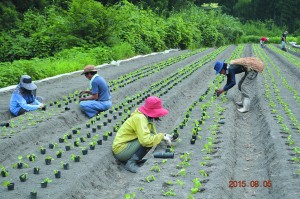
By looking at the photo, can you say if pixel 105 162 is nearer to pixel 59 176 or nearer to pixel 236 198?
pixel 59 176

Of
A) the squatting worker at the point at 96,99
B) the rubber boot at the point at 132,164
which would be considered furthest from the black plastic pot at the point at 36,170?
the squatting worker at the point at 96,99

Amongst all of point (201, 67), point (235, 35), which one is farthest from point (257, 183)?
point (235, 35)

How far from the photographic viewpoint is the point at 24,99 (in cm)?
914

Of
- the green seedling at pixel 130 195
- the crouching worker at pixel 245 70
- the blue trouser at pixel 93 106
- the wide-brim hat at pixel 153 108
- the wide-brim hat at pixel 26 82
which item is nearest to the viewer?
the green seedling at pixel 130 195

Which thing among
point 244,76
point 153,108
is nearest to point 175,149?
point 153,108

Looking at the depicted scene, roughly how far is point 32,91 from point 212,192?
5.61 meters

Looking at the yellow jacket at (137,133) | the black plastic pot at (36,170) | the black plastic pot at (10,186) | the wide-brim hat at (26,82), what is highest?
the wide-brim hat at (26,82)

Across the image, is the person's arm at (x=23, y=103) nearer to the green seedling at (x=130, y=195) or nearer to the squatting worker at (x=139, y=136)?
the squatting worker at (x=139, y=136)

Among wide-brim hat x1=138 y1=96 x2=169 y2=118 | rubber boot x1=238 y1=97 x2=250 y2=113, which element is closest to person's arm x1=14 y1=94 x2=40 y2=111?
wide-brim hat x1=138 y1=96 x2=169 y2=118

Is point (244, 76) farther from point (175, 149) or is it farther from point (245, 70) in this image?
point (175, 149)

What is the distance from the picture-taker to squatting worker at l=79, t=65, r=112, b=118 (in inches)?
349

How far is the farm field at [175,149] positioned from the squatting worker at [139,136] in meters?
0.23

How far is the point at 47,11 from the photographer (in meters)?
25.4

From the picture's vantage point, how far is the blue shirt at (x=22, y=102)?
356 inches
